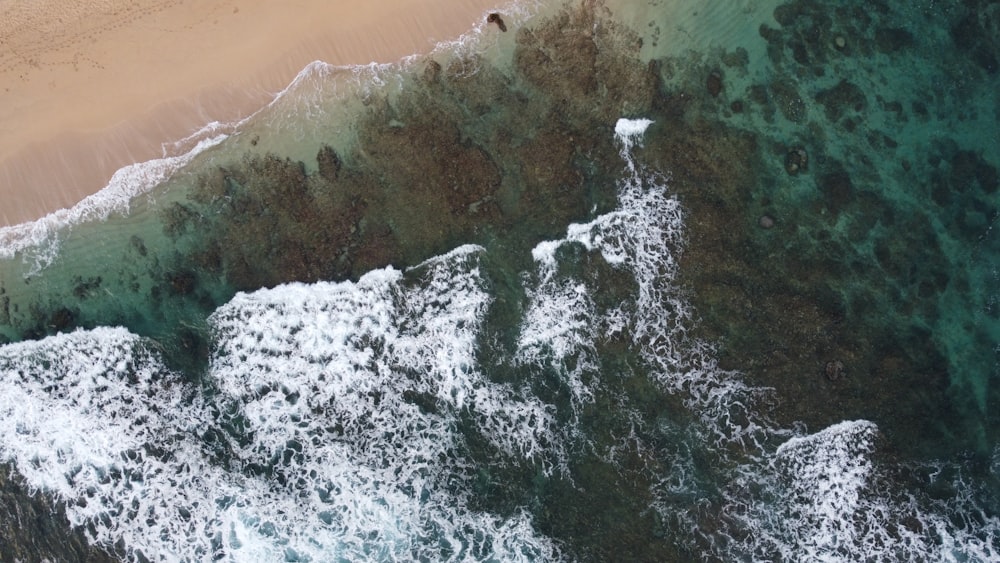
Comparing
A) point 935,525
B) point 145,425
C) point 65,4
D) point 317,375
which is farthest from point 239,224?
point 935,525

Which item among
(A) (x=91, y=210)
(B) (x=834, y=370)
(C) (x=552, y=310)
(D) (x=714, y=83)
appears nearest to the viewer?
(B) (x=834, y=370)

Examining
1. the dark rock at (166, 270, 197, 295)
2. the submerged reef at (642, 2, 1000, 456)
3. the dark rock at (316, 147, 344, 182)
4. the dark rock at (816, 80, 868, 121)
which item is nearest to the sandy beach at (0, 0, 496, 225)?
the dark rock at (316, 147, 344, 182)

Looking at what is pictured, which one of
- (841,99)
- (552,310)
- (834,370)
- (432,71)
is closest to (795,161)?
(841,99)

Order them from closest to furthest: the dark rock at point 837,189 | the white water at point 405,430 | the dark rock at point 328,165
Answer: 1. the white water at point 405,430
2. the dark rock at point 837,189
3. the dark rock at point 328,165

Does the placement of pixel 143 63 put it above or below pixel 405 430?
above

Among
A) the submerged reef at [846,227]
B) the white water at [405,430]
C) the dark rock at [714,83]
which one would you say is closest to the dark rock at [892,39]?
the submerged reef at [846,227]

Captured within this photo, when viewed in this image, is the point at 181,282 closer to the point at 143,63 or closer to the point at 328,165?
the point at 328,165

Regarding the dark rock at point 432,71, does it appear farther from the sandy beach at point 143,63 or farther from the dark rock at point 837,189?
the dark rock at point 837,189
